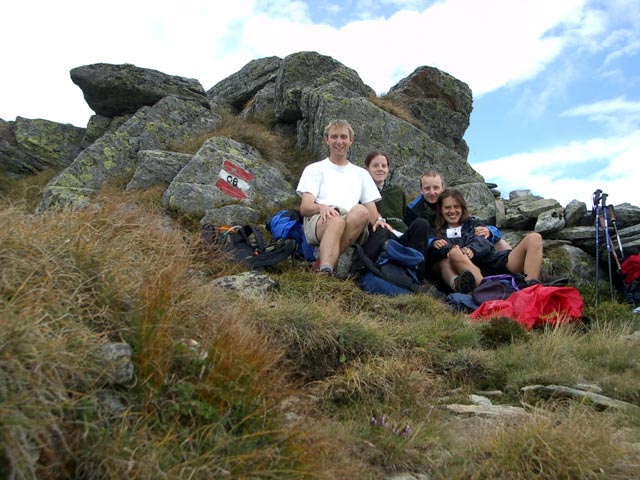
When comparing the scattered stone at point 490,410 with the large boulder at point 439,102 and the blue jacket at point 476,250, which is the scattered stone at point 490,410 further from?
the large boulder at point 439,102

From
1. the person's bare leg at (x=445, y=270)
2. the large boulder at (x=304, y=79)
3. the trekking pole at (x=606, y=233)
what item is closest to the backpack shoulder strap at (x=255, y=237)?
the person's bare leg at (x=445, y=270)

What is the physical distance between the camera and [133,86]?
52.9 ft

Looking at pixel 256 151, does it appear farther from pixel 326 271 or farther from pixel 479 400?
pixel 479 400

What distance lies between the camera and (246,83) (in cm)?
2020

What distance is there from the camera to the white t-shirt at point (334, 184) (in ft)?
27.1

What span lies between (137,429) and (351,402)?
1762mm

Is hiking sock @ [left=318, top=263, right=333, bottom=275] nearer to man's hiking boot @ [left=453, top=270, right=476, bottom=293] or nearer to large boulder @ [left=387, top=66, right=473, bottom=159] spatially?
man's hiking boot @ [left=453, top=270, right=476, bottom=293]

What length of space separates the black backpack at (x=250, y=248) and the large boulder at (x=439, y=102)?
34.7 feet

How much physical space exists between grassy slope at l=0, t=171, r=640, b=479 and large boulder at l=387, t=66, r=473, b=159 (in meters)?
13.7

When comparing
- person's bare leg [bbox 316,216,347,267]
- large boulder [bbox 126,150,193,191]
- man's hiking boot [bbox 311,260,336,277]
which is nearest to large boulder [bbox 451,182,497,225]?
person's bare leg [bbox 316,216,347,267]

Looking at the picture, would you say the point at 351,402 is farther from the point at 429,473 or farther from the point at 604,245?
the point at 604,245

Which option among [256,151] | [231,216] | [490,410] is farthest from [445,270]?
[256,151]

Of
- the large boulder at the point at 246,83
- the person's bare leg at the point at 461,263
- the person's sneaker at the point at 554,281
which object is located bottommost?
the person's sneaker at the point at 554,281

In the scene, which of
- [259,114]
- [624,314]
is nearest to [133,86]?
[259,114]
